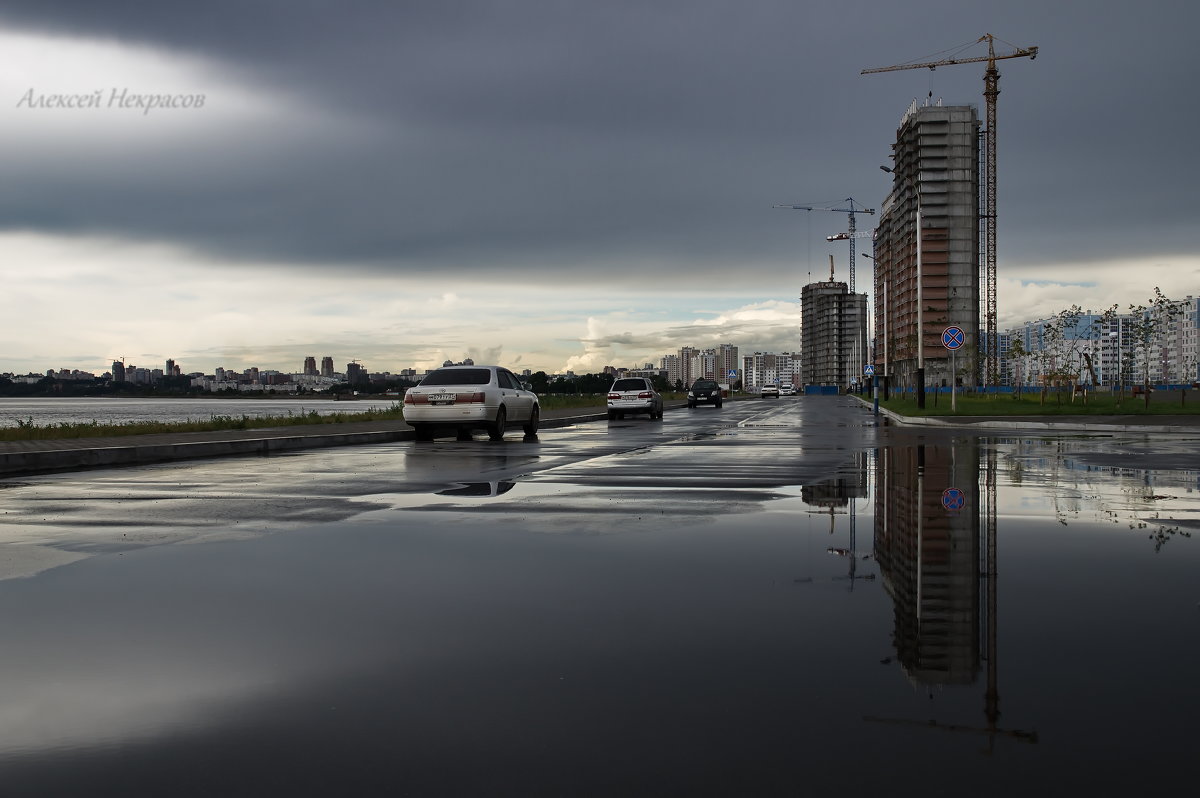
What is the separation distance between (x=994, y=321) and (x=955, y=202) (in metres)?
24.2

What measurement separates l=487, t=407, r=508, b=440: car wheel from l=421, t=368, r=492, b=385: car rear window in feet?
2.84

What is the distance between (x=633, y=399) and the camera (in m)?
44.3

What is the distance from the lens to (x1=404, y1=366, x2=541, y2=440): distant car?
24.4 metres

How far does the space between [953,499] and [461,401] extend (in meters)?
15.4

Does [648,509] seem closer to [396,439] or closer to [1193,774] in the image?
[1193,774]

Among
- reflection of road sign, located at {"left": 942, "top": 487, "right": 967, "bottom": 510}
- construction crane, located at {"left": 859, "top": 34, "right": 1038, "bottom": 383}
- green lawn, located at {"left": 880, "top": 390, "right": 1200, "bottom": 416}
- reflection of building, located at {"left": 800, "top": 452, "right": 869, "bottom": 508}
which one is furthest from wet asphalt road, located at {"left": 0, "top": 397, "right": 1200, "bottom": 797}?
construction crane, located at {"left": 859, "top": 34, "right": 1038, "bottom": 383}

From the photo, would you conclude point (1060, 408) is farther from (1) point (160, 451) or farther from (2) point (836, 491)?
(1) point (160, 451)

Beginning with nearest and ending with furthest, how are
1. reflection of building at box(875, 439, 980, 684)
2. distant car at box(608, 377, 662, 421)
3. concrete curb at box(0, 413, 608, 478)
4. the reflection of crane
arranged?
1. the reflection of crane
2. reflection of building at box(875, 439, 980, 684)
3. concrete curb at box(0, 413, 608, 478)
4. distant car at box(608, 377, 662, 421)

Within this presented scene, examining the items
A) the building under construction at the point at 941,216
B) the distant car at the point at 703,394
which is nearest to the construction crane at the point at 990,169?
the building under construction at the point at 941,216

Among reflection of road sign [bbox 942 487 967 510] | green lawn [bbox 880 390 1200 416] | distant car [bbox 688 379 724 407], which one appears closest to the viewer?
reflection of road sign [bbox 942 487 967 510]

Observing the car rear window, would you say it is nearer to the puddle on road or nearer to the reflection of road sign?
the reflection of road sign

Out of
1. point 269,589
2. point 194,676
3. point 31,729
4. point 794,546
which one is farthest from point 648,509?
point 31,729

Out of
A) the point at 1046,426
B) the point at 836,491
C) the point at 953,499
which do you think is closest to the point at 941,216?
the point at 1046,426

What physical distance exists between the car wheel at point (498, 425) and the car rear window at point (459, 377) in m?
0.87
